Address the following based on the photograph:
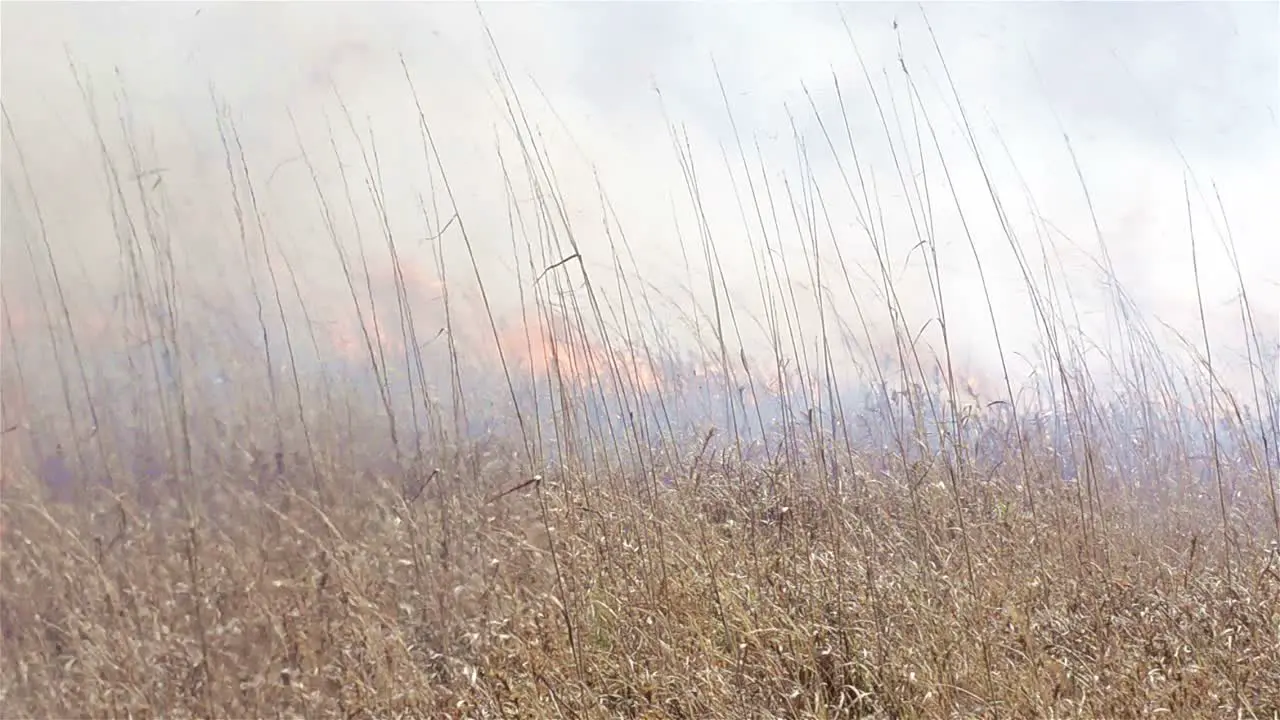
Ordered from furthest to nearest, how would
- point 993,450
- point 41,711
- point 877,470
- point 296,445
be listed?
point 993,450 < point 877,470 < point 296,445 < point 41,711

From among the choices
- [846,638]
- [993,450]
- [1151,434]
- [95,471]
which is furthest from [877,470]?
[95,471]

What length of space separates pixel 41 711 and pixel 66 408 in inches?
24.2

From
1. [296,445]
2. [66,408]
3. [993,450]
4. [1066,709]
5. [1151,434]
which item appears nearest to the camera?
[1066,709]

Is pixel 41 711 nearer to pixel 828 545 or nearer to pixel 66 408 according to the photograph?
pixel 66 408

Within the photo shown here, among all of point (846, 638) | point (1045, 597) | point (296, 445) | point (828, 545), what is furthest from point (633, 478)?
point (1045, 597)

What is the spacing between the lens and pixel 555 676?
67.7 inches

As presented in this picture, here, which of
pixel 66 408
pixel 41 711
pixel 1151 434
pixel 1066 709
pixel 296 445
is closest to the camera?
pixel 1066 709

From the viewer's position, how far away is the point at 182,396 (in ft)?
6.23

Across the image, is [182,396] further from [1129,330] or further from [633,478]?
[1129,330]

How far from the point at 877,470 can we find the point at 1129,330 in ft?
3.24

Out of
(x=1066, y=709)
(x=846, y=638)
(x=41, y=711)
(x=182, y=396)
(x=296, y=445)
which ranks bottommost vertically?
(x=1066, y=709)

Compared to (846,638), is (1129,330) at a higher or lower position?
higher

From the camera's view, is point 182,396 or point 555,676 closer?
point 555,676

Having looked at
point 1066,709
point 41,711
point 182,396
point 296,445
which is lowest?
point 1066,709
